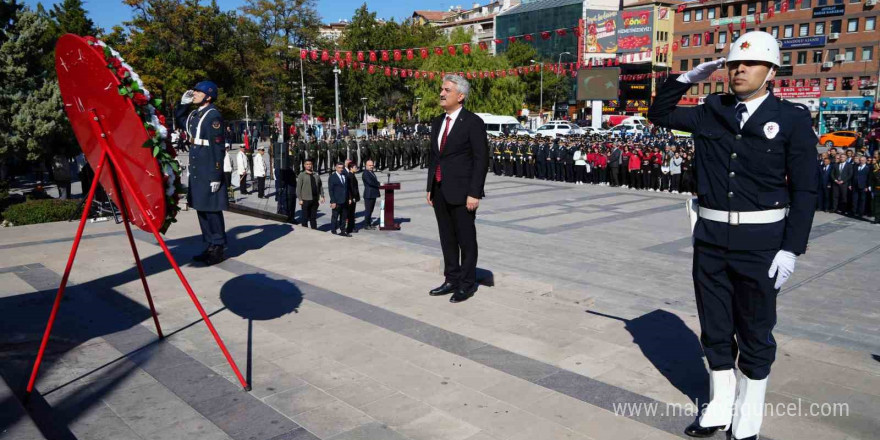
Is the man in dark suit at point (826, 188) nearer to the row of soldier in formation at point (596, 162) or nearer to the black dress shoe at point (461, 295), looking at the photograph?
the row of soldier in formation at point (596, 162)

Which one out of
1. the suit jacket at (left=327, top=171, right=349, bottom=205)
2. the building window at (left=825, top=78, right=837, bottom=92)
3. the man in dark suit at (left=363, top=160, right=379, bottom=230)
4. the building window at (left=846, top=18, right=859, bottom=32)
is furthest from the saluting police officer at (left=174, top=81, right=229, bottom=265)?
the building window at (left=825, top=78, right=837, bottom=92)

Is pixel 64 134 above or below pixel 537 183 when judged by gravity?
above

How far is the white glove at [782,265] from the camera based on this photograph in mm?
3449

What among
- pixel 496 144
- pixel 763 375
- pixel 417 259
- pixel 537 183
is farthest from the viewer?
pixel 496 144

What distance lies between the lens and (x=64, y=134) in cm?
1608

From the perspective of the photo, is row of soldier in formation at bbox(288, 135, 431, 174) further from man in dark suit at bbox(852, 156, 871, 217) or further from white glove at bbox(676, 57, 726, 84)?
white glove at bbox(676, 57, 726, 84)

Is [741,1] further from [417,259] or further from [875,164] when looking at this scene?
[417,259]

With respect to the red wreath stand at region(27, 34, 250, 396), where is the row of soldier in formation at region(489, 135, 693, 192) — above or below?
below

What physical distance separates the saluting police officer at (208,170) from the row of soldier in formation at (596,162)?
1734 centimetres

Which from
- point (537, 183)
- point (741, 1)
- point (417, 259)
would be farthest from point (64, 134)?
point (741, 1)

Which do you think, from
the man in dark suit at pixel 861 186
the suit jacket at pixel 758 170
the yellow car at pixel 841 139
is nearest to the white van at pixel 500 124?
the yellow car at pixel 841 139

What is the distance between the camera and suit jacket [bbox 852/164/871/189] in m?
17.7

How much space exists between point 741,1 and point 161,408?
64711mm

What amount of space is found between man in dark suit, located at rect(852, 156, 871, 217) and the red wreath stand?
18465 millimetres
